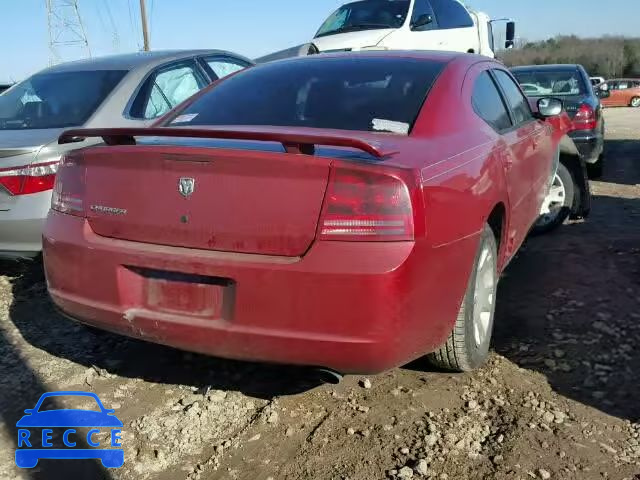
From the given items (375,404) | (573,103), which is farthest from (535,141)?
(573,103)

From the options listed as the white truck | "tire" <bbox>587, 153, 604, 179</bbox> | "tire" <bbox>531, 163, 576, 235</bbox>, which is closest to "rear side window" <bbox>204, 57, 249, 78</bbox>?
the white truck

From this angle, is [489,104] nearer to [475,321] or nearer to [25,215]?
[475,321]

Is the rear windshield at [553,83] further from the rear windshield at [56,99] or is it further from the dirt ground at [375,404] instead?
the rear windshield at [56,99]

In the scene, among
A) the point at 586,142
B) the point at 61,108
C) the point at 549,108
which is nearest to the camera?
the point at 549,108

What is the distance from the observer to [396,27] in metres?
9.28

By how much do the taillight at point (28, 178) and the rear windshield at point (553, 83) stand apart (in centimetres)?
631

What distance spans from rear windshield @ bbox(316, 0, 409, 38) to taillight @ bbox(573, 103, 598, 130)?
2.99 metres

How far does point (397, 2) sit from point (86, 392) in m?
8.19

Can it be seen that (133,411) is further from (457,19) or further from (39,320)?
(457,19)

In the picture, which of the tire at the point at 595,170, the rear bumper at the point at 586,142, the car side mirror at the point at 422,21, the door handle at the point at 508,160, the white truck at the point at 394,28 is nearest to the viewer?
the door handle at the point at 508,160

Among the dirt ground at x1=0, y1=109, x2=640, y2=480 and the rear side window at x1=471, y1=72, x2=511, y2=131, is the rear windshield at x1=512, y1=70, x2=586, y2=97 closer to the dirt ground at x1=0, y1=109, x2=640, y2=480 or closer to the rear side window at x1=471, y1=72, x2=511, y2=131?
the rear side window at x1=471, y1=72, x2=511, y2=131

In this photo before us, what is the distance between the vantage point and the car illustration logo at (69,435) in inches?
102

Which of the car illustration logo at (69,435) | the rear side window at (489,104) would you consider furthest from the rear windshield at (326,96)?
the car illustration logo at (69,435)

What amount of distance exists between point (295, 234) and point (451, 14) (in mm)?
9238
